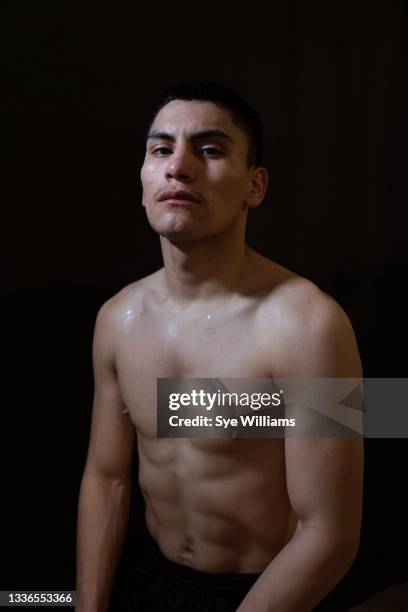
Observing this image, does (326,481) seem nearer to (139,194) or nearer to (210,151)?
(210,151)

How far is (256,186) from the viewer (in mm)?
1267

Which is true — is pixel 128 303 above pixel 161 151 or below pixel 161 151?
below

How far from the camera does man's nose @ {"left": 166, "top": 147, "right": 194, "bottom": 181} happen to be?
1159 mm

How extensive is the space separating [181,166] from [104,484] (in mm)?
625

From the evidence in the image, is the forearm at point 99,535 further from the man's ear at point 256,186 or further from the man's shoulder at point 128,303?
the man's ear at point 256,186

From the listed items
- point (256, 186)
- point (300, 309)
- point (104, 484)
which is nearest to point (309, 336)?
point (300, 309)

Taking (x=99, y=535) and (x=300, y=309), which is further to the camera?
(x=99, y=535)

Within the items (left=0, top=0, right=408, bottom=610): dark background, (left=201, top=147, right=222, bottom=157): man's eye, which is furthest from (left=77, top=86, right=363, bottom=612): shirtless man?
(left=0, top=0, right=408, bottom=610): dark background

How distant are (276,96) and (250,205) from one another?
10.2 inches

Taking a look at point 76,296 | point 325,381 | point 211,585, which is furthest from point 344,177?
point 211,585

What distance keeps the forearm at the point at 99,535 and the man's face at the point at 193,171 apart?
51 cm

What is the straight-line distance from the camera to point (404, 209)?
1.35 metres

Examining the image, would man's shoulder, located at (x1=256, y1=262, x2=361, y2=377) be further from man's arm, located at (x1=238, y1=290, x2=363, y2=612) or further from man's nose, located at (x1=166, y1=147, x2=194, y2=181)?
man's nose, located at (x1=166, y1=147, x2=194, y2=181)

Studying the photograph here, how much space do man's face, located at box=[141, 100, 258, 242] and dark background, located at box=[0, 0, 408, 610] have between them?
0.74ft
